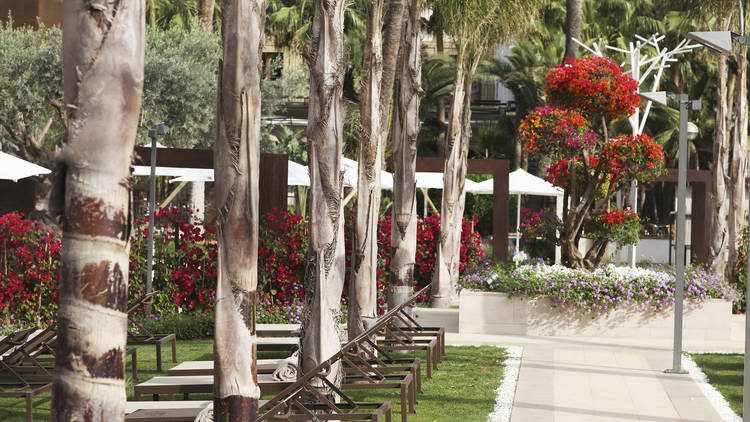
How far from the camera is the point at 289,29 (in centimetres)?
3884

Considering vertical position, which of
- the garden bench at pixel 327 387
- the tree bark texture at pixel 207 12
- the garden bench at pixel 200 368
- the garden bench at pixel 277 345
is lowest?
the garden bench at pixel 277 345

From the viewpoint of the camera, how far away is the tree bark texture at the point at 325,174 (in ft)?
27.0

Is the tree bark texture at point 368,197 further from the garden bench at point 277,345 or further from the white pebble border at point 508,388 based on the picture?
the white pebble border at point 508,388

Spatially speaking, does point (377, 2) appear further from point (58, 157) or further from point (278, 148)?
point (278, 148)

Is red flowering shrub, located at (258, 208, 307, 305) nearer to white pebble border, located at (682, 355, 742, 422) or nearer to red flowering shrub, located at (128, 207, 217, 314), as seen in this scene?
red flowering shrub, located at (128, 207, 217, 314)

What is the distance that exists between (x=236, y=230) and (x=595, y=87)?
10.5 metres

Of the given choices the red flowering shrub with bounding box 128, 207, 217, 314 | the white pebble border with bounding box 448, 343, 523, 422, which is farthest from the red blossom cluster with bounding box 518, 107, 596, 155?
the red flowering shrub with bounding box 128, 207, 217, 314

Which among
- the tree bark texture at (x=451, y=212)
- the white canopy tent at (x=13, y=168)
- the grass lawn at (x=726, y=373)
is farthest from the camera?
the tree bark texture at (x=451, y=212)

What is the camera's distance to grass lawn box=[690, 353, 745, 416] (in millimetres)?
10133

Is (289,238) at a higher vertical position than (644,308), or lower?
higher

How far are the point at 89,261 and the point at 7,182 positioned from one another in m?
26.6

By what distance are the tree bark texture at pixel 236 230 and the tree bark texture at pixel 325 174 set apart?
2360mm

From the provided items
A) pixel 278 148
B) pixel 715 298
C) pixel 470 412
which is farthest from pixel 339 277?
pixel 278 148

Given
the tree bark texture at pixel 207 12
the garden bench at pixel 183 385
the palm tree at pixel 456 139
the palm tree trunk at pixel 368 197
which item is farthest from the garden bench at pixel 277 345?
the tree bark texture at pixel 207 12
